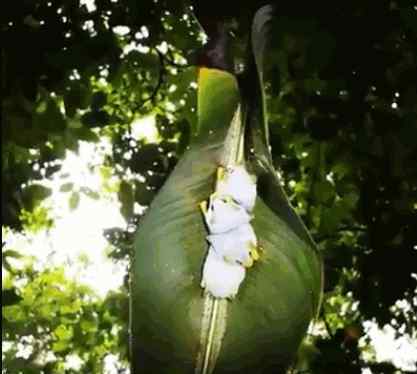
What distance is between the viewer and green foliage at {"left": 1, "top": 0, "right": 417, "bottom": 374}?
1.81m

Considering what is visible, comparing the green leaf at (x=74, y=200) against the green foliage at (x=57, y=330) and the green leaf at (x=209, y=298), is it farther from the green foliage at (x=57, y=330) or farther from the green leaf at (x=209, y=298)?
the green leaf at (x=209, y=298)

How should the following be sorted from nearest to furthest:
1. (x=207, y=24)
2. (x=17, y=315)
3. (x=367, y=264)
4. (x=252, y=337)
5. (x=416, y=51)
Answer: (x=252, y=337)
(x=207, y=24)
(x=416, y=51)
(x=367, y=264)
(x=17, y=315)

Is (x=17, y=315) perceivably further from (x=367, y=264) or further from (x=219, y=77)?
(x=219, y=77)

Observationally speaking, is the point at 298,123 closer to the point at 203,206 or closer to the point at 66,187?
the point at 66,187

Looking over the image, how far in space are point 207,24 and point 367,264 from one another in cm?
176

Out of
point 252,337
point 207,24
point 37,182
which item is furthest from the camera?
point 37,182

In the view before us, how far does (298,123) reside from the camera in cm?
249

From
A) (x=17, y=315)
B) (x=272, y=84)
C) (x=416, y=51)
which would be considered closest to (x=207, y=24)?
(x=416, y=51)

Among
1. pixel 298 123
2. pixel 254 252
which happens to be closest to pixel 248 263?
pixel 254 252

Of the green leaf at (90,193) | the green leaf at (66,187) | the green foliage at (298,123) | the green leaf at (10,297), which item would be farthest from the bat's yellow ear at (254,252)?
the green leaf at (90,193)

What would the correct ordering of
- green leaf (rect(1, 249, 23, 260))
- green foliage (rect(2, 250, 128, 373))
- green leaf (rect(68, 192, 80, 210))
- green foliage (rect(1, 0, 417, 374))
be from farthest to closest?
green leaf (rect(68, 192, 80, 210)), green foliage (rect(2, 250, 128, 373)), green leaf (rect(1, 249, 23, 260)), green foliage (rect(1, 0, 417, 374))

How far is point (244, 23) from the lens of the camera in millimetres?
504

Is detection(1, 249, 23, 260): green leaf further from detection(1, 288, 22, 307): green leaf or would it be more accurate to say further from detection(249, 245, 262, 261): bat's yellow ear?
detection(249, 245, 262, 261): bat's yellow ear

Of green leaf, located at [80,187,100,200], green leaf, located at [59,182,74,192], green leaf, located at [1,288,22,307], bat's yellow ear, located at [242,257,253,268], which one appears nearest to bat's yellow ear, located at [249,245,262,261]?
bat's yellow ear, located at [242,257,253,268]
